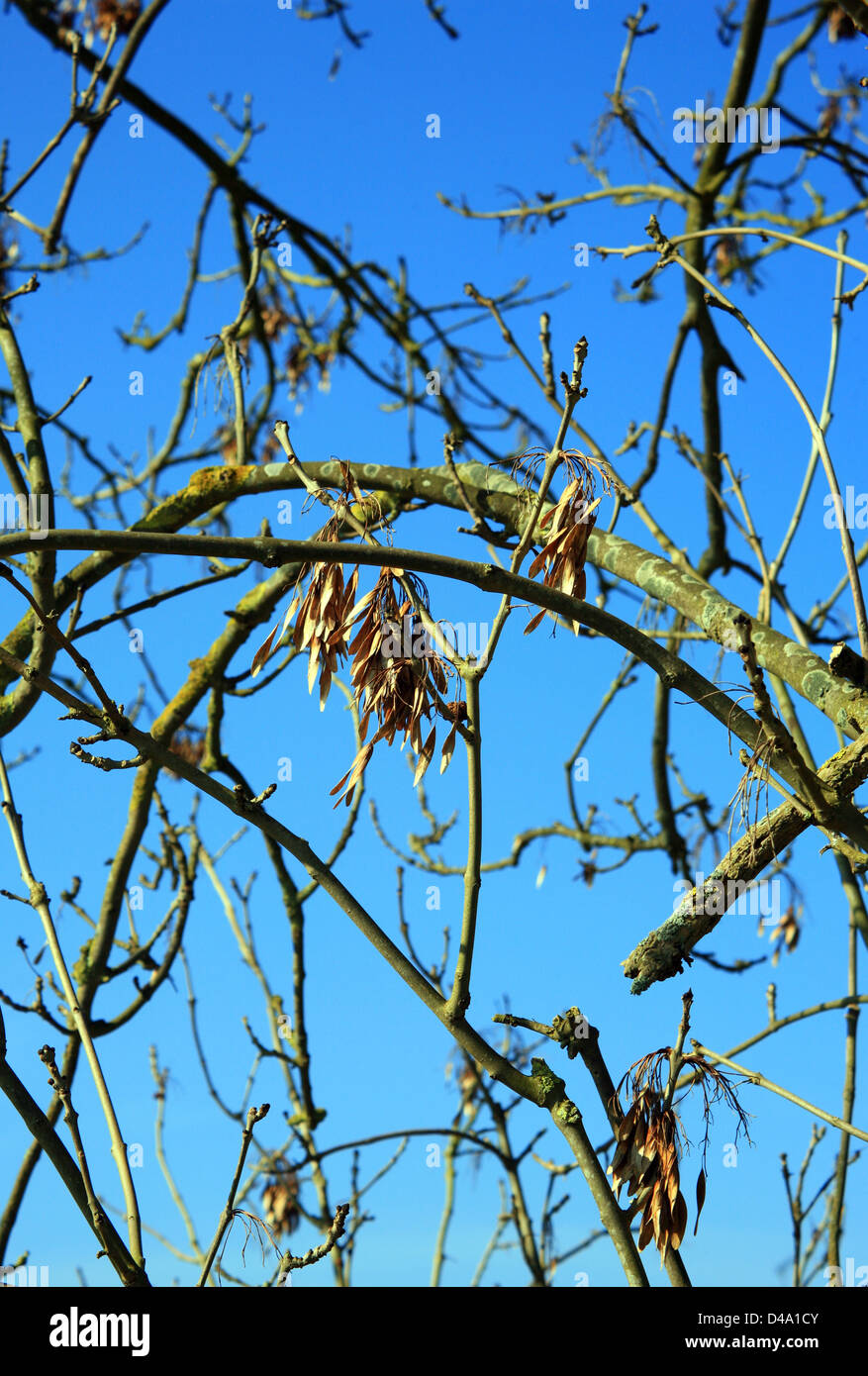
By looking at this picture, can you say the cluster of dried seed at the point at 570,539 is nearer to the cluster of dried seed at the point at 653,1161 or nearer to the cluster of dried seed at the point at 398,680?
the cluster of dried seed at the point at 398,680

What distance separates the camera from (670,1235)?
1419 mm

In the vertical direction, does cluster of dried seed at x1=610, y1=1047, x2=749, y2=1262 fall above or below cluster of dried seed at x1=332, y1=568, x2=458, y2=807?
below

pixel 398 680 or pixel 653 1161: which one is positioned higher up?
pixel 398 680

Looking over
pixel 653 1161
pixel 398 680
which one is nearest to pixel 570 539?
pixel 398 680

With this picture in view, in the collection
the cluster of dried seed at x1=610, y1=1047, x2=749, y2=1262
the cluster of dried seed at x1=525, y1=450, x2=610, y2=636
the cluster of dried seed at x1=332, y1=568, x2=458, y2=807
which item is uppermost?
the cluster of dried seed at x1=525, y1=450, x2=610, y2=636

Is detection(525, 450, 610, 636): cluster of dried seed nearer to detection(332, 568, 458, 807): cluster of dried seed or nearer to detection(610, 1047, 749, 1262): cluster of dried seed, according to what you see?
detection(332, 568, 458, 807): cluster of dried seed

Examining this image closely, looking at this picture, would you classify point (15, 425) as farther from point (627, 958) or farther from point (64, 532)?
point (627, 958)

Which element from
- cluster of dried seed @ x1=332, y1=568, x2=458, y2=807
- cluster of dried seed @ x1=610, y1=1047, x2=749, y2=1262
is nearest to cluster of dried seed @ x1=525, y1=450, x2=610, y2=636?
cluster of dried seed @ x1=332, y1=568, x2=458, y2=807

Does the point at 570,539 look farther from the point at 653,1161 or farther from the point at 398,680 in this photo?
the point at 653,1161

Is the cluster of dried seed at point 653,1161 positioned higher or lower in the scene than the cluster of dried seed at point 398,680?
lower

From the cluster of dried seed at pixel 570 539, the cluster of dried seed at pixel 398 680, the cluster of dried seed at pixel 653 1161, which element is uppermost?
the cluster of dried seed at pixel 570 539

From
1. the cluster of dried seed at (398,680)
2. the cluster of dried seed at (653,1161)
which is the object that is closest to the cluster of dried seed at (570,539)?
the cluster of dried seed at (398,680)

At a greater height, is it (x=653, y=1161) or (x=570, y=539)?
(x=570, y=539)
